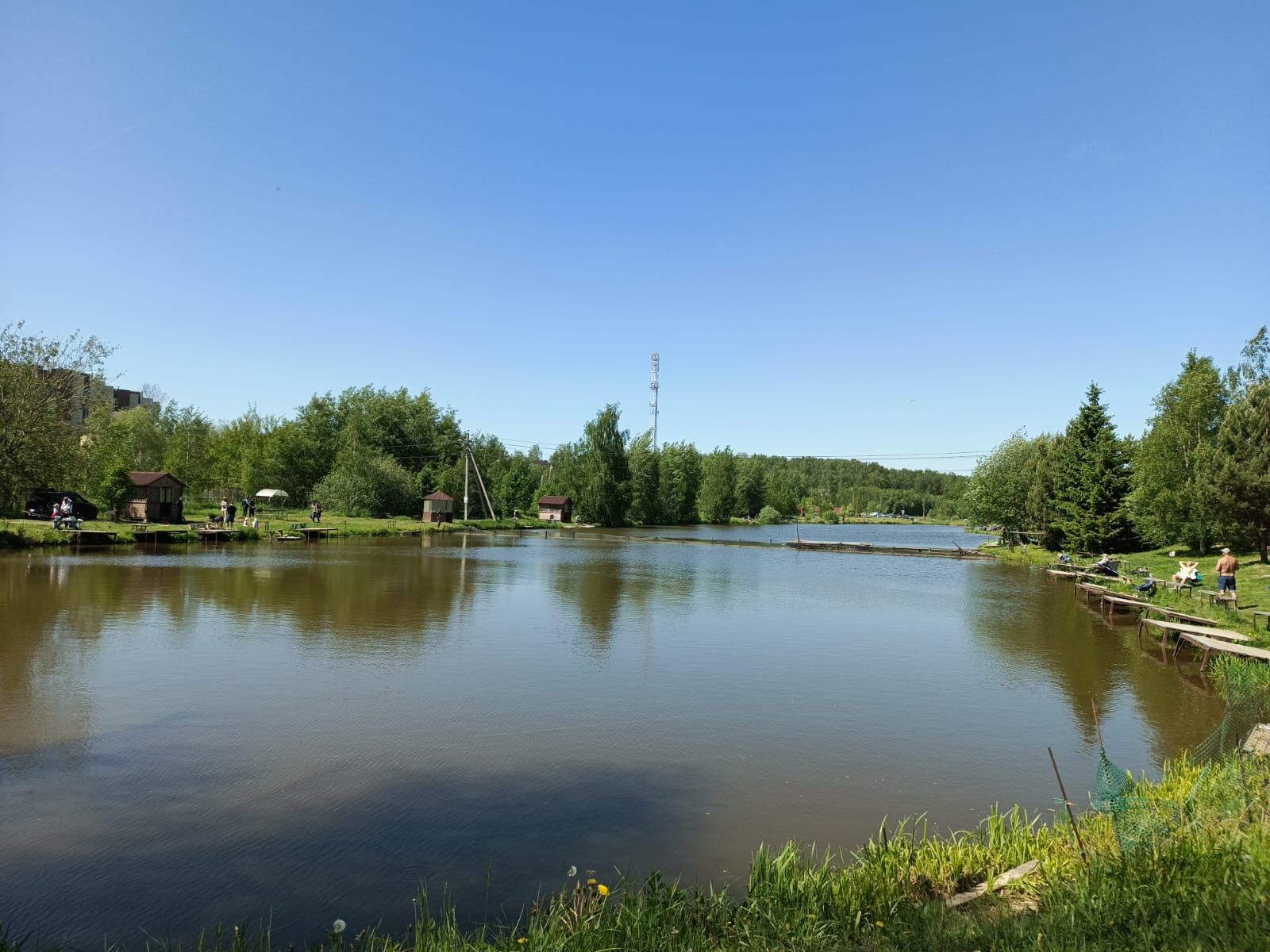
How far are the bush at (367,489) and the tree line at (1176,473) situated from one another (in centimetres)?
4891

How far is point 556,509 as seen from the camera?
8119 centimetres

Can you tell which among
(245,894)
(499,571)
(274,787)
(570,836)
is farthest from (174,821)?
(499,571)

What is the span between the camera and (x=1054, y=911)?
14.6 feet

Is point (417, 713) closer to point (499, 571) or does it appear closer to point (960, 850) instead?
point (960, 850)

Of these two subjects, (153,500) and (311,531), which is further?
(311,531)

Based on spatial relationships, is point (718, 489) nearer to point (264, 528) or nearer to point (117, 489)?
point (264, 528)

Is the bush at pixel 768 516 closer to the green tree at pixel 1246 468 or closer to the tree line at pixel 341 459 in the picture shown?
the tree line at pixel 341 459

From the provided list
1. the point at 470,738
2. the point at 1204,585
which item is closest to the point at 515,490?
the point at 1204,585

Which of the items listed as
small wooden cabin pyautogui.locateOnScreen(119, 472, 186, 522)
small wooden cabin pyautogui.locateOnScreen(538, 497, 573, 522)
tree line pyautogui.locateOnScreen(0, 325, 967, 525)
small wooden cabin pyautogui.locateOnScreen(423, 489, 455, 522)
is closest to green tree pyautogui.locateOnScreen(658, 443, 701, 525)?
tree line pyautogui.locateOnScreen(0, 325, 967, 525)

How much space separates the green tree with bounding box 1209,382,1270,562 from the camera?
26.6 meters

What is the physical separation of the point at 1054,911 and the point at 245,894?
17.8 feet

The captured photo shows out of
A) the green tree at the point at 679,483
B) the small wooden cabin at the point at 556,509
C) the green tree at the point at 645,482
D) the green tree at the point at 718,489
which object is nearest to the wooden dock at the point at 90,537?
the small wooden cabin at the point at 556,509

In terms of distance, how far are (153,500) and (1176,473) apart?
5043 cm

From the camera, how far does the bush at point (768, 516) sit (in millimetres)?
116000
